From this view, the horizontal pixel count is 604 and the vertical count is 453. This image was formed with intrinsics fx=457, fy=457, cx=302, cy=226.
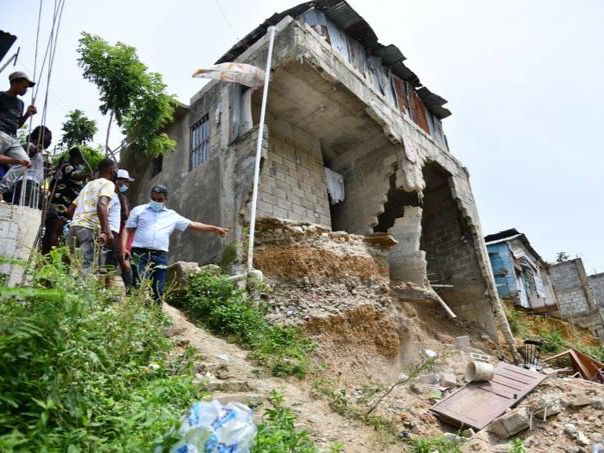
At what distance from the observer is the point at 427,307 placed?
1024cm

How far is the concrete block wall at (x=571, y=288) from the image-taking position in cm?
2080

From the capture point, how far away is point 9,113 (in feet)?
17.2

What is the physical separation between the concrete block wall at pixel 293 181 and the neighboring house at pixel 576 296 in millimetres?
15450

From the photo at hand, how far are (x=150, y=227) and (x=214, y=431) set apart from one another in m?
3.31

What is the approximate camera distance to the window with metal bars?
366 inches

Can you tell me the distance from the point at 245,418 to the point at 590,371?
33.8 ft

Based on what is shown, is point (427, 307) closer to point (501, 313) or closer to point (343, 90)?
point (501, 313)

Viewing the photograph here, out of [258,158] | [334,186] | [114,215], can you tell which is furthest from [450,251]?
[114,215]

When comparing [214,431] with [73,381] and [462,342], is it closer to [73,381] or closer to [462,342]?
[73,381]

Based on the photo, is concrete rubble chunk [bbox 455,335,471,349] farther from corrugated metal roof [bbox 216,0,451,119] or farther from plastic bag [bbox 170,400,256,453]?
plastic bag [bbox 170,400,256,453]

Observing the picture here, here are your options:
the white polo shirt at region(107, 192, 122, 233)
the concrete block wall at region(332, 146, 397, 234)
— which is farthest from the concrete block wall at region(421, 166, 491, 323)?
the white polo shirt at region(107, 192, 122, 233)

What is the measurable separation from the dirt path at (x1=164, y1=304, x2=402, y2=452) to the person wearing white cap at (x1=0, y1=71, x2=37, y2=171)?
2.55 meters

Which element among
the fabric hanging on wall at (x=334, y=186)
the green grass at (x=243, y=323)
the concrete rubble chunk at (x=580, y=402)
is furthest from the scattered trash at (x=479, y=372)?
the fabric hanging on wall at (x=334, y=186)

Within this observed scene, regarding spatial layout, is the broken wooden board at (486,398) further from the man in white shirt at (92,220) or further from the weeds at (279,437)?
the man in white shirt at (92,220)
